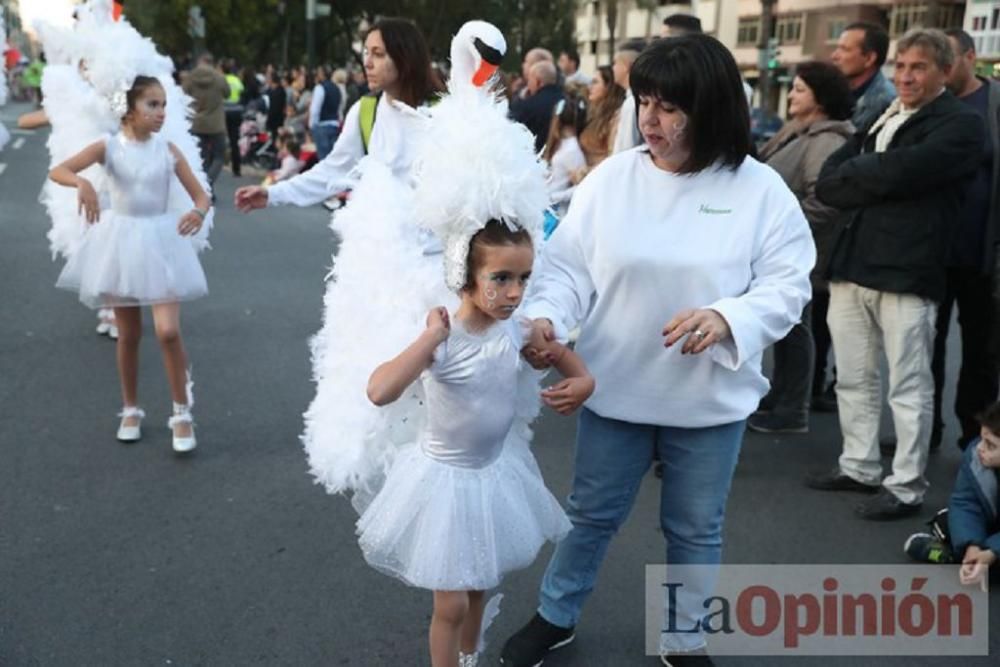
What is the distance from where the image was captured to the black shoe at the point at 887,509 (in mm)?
4316

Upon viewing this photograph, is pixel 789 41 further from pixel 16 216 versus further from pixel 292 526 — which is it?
pixel 292 526

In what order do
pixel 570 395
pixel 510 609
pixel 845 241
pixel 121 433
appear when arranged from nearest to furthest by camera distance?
pixel 570 395 < pixel 510 609 < pixel 845 241 < pixel 121 433

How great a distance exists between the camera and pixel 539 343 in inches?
102

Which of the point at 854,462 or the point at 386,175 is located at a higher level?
the point at 386,175

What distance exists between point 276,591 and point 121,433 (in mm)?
1824

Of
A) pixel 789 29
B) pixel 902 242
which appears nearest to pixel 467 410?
pixel 902 242

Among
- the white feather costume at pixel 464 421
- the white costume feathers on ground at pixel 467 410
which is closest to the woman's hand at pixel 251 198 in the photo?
the white feather costume at pixel 464 421

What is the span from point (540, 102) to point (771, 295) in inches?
231

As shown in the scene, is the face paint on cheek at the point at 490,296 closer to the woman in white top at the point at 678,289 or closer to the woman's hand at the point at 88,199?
the woman in white top at the point at 678,289

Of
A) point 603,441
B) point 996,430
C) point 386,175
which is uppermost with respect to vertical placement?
point 386,175

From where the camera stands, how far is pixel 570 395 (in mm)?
2494

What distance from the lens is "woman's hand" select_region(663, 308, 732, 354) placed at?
2.46m

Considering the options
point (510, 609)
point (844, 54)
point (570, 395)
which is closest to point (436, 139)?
point (570, 395)

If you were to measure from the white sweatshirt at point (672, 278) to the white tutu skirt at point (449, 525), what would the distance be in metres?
0.44
